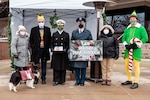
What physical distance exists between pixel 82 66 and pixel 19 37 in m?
1.91

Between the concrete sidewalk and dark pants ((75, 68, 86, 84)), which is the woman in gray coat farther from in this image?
dark pants ((75, 68, 86, 84))

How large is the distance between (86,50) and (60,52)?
73 cm

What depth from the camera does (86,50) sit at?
852 centimetres

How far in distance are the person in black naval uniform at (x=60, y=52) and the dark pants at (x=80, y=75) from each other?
38 centimetres

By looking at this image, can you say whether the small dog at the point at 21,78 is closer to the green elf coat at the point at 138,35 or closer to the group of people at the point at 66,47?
the group of people at the point at 66,47

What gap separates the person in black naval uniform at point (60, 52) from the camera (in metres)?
8.52

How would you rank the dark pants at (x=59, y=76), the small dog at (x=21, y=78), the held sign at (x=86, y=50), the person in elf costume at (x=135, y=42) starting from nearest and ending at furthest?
the small dog at (x=21, y=78), the person in elf costume at (x=135, y=42), the held sign at (x=86, y=50), the dark pants at (x=59, y=76)

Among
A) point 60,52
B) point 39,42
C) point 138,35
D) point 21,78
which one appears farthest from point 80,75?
point 138,35

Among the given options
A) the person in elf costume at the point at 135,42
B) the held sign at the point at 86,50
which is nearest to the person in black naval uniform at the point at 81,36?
the held sign at the point at 86,50

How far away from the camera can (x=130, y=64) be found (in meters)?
8.49

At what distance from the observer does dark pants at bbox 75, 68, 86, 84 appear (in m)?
8.64

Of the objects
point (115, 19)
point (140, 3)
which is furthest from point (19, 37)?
point (115, 19)

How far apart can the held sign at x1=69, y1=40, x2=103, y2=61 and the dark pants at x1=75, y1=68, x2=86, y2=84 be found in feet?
1.23

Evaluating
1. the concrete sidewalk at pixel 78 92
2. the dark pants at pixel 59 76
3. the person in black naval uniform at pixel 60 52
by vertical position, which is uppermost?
the person in black naval uniform at pixel 60 52
